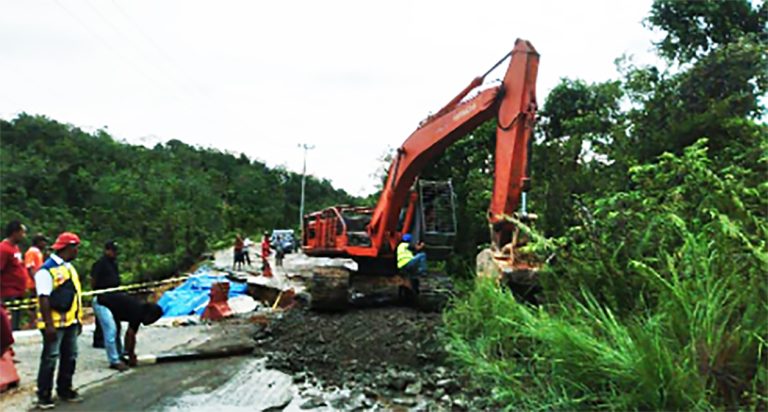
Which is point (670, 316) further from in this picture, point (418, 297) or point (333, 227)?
point (333, 227)

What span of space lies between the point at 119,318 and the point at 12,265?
140 centimetres

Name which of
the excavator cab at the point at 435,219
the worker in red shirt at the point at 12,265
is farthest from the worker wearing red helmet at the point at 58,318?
the excavator cab at the point at 435,219

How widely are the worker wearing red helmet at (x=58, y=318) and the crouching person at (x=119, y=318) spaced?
1.19 meters

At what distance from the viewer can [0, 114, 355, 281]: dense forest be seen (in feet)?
81.4

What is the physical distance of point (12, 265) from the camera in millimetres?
7195

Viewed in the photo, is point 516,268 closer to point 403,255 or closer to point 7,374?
point 403,255

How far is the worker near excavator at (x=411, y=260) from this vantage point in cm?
1073

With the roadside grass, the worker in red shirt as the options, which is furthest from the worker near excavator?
the worker in red shirt

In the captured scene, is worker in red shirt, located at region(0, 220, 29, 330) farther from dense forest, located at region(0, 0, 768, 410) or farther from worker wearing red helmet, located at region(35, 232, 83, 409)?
dense forest, located at region(0, 0, 768, 410)

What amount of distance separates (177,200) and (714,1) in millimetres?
24566

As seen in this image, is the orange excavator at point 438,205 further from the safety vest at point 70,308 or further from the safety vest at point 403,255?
the safety vest at point 70,308

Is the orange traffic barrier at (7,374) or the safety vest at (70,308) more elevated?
the safety vest at (70,308)

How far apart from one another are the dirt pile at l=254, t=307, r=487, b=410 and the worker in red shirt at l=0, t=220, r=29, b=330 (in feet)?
9.50

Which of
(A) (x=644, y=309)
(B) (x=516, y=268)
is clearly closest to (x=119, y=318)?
(B) (x=516, y=268)
